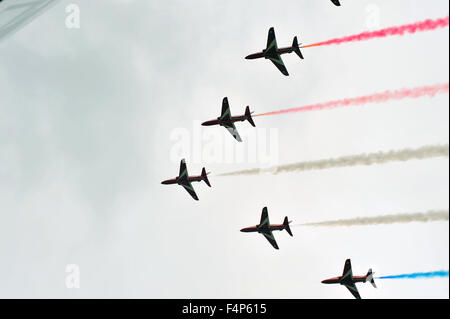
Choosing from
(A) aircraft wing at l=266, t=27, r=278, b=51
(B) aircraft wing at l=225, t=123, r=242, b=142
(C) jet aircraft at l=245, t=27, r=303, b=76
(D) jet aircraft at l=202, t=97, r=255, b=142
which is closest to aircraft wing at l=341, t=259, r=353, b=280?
(D) jet aircraft at l=202, t=97, r=255, b=142

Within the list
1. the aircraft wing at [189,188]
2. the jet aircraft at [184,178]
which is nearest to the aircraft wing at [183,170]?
the jet aircraft at [184,178]

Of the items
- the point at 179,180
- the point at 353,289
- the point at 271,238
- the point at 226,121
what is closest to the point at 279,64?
the point at 226,121

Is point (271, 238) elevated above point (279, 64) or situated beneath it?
situated beneath

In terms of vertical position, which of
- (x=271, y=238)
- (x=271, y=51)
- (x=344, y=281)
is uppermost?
(x=271, y=51)

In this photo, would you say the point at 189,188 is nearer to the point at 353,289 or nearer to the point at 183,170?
the point at 183,170

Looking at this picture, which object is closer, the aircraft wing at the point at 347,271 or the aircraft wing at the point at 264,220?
the aircraft wing at the point at 347,271

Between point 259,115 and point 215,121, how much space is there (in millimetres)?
7121

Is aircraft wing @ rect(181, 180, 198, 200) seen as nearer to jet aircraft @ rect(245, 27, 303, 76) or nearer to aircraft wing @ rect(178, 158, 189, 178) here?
aircraft wing @ rect(178, 158, 189, 178)

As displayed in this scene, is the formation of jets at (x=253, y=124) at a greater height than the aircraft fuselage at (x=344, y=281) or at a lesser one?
greater

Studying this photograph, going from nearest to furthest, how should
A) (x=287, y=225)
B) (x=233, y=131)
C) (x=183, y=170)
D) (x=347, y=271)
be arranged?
(x=347, y=271) → (x=287, y=225) → (x=233, y=131) → (x=183, y=170)

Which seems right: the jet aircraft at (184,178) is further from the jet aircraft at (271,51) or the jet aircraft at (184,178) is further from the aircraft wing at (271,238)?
the jet aircraft at (271,51)
